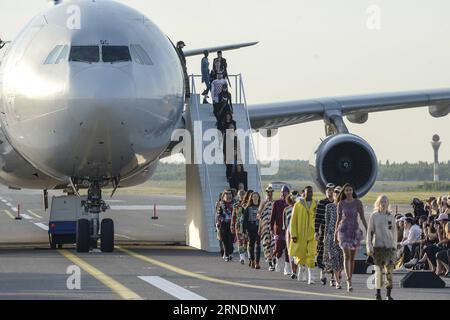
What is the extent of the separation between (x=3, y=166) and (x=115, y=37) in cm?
499

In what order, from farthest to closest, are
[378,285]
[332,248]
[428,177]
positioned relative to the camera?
Result: 1. [428,177]
2. [332,248]
3. [378,285]

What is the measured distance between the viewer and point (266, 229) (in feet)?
78.1

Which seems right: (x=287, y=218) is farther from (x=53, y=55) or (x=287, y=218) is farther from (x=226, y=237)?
(x=53, y=55)

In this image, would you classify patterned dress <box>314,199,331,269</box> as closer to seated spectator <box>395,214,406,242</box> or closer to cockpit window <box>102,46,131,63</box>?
seated spectator <box>395,214,406,242</box>

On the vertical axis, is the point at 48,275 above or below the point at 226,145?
below

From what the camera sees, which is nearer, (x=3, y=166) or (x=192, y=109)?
(x=3, y=166)

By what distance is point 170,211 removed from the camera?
198 ft

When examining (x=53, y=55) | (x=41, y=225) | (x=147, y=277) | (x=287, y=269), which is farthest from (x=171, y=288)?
(x=41, y=225)

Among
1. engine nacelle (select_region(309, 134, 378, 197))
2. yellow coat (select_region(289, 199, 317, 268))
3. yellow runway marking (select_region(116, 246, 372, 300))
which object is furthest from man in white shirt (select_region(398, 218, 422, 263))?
engine nacelle (select_region(309, 134, 378, 197))

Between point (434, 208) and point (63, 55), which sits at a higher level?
point (63, 55)

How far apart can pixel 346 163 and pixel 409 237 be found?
288 inches

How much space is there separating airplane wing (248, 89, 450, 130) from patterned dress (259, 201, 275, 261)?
959 centimetres
